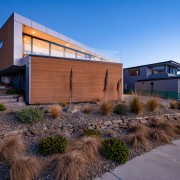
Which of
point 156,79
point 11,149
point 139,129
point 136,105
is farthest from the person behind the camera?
point 156,79

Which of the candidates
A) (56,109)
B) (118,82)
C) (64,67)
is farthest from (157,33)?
(56,109)

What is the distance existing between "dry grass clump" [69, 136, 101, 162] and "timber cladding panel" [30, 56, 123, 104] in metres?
6.25

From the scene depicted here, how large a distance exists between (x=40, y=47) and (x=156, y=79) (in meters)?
17.5

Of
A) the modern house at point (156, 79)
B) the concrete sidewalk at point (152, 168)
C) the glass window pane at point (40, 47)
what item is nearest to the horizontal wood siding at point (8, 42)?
the glass window pane at point (40, 47)

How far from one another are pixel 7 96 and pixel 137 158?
28.7 feet

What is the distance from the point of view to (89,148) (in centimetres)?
422

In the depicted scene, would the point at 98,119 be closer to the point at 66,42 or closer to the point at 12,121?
the point at 12,121

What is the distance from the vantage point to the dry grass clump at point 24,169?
9.89ft

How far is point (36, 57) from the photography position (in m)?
9.88

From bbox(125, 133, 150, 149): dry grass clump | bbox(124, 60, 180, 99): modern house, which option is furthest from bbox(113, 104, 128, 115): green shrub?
bbox(124, 60, 180, 99): modern house

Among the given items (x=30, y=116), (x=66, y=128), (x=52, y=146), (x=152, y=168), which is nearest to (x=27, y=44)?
(x=30, y=116)

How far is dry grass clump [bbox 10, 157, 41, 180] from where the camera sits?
302 cm

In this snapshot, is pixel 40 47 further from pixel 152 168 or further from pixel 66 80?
pixel 152 168

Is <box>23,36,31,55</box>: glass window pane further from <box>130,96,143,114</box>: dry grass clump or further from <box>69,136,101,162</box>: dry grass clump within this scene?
<box>69,136,101,162</box>: dry grass clump
